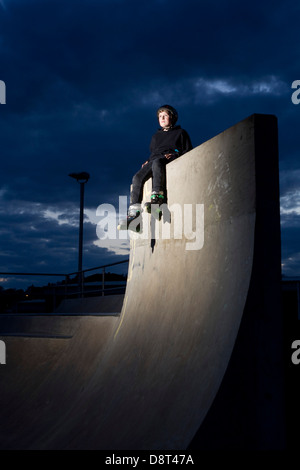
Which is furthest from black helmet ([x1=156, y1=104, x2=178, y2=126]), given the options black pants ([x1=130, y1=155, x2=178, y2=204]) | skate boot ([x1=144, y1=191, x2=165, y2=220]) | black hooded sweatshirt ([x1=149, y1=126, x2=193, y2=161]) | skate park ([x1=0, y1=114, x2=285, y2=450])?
skate boot ([x1=144, y1=191, x2=165, y2=220])

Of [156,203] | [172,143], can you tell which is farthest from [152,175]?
[156,203]

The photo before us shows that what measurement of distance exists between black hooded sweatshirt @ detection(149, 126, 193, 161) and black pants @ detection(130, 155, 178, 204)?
0.44ft

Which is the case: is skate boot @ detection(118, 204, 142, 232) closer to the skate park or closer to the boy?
the boy

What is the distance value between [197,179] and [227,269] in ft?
3.97

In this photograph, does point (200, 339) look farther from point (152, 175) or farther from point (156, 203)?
point (152, 175)

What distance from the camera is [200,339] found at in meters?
3.97

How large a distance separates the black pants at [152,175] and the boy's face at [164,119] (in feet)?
1.79

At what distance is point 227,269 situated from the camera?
3.96 meters

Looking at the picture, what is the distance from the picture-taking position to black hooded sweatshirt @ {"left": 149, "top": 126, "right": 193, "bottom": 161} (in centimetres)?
597

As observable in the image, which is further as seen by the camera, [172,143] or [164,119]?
[164,119]

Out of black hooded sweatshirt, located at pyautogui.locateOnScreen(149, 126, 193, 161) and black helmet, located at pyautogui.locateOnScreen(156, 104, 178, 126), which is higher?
black helmet, located at pyautogui.locateOnScreen(156, 104, 178, 126)

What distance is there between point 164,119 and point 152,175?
798mm

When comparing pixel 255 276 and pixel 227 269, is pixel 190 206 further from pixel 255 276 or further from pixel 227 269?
pixel 255 276
